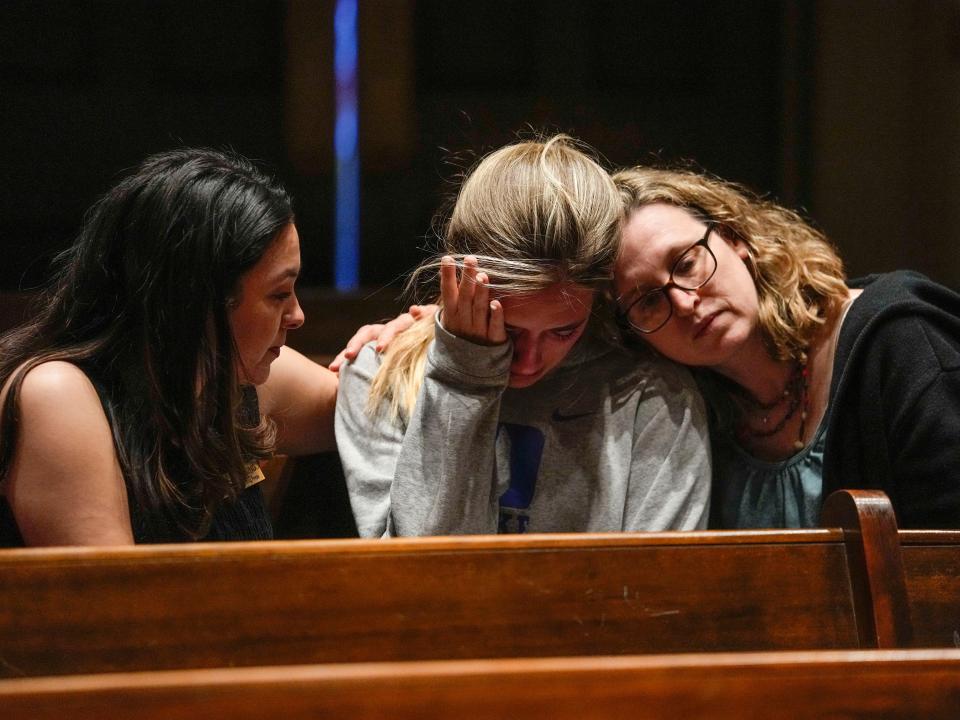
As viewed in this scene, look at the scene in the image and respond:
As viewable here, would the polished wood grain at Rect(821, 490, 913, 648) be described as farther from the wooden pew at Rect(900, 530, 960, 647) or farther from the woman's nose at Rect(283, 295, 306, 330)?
the woman's nose at Rect(283, 295, 306, 330)

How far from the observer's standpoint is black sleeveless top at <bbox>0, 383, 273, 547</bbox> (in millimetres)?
1185

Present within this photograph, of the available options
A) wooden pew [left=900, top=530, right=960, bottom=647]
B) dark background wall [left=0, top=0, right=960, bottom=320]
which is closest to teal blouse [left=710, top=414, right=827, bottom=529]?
wooden pew [left=900, top=530, right=960, bottom=647]

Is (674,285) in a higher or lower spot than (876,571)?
higher

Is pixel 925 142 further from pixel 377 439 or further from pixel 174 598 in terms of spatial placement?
pixel 174 598

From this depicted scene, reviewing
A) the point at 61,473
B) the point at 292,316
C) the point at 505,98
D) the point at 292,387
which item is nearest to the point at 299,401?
the point at 292,387

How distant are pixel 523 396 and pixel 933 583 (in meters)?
0.66

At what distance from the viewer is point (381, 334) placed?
153 cm

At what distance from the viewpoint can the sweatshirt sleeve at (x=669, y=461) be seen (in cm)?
135

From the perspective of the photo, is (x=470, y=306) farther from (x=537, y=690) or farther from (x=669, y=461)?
(x=537, y=690)

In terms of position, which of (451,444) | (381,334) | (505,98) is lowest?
(451,444)

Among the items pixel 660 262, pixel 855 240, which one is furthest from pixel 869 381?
pixel 855 240

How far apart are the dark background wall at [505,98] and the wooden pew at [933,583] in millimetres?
2030

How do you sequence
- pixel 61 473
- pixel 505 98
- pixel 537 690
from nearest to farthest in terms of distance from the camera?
pixel 537 690
pixel 61 473
pixel 505 98

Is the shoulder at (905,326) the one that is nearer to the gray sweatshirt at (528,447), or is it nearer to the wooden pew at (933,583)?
the gray sweatshirt at (528,447)
